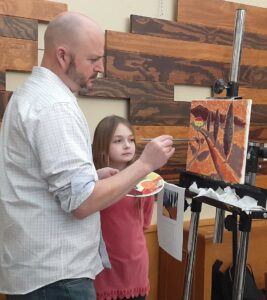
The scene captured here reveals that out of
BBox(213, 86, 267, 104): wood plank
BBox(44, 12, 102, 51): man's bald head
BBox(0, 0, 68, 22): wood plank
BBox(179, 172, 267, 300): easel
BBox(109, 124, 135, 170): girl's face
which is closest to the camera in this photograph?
BBox(44, 12, 102, 51): man's bald head

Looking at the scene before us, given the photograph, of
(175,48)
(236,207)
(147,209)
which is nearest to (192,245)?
(147,209)

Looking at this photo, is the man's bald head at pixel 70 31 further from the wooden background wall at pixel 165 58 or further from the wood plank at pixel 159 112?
the wood plank at pixel 159 112

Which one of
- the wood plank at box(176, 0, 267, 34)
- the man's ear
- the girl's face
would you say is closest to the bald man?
the man's ear

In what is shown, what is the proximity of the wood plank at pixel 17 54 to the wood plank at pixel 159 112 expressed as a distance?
1.64 ft

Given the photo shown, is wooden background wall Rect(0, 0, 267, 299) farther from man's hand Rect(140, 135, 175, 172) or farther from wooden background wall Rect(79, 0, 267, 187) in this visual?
man's hand Rect(140, 135, 175, 172)

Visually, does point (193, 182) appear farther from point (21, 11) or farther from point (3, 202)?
point (21, 11)

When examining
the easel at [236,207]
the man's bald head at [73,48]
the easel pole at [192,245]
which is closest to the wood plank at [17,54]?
the man's bald head at [73,48]

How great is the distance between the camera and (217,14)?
2258 mm

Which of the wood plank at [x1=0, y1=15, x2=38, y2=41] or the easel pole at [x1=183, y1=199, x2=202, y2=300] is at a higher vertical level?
the wood plank at [x1=0, y1=15, x2=38, y2=41]

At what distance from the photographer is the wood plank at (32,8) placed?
1.76 m

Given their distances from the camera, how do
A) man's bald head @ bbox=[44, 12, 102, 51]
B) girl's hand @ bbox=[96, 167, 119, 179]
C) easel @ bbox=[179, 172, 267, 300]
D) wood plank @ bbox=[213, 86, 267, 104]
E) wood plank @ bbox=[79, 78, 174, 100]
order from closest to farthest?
man's bald head @ bbox=[44, 12, 102, 51] → easel @ bbox=[179, 172, 267, 300] → girl's hand @ bbox=[96, 167, 119, 179] → wood plank @ bbox=[79, 78, 174, 100] → wood plank @ bbox=[213, 86, 267, 104]

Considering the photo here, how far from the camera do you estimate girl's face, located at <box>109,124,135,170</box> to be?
1602 millimetres

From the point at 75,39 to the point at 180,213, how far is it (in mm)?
720

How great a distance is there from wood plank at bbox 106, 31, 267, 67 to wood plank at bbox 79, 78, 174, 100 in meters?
0.15
